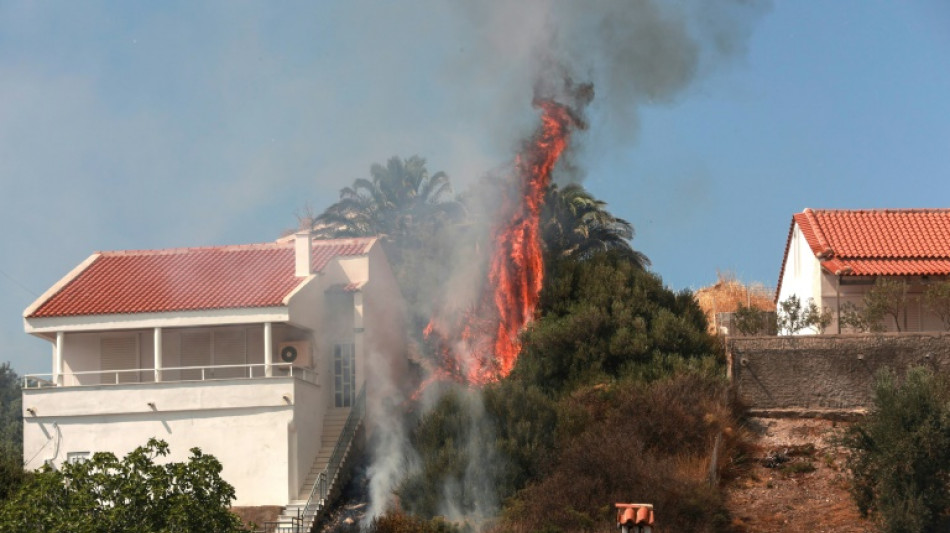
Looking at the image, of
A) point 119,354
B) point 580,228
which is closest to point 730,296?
point 580,228

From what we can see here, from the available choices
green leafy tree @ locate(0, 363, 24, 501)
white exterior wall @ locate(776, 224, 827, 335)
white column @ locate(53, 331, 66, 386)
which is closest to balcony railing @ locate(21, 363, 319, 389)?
white column @ locate(53, 331, 66, 386)

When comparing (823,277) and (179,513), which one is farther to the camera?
(823,277)

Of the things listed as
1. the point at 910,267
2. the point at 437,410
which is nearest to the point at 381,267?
the point at 437,410

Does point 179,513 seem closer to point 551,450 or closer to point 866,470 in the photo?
point 551,450

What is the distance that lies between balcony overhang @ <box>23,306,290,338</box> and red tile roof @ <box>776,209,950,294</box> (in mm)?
17263

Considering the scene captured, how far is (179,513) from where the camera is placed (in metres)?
36.5

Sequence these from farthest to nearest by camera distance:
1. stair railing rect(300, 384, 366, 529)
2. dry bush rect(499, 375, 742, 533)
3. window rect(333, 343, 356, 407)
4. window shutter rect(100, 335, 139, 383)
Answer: window rect(333, 343, 356, 407)
window shutter rect(100, 335, 139, 383)
stair railing rect(300, 384, 366, 529)
dry bush rect(499, 375, 742, 533)

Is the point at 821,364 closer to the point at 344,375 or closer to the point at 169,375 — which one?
the point at 344,375

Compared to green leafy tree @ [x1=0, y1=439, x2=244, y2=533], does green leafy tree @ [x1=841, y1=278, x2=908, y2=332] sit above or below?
above

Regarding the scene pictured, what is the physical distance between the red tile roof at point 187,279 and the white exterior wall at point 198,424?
9.20 ft

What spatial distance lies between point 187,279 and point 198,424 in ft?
19.8

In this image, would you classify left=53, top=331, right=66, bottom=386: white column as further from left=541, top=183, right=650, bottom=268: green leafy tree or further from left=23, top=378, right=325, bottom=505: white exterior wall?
left=541, top=183, right=650, bottom=268: green leafy tree

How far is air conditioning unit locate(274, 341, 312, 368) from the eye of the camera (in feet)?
158

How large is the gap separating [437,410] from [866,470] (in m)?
11.8
